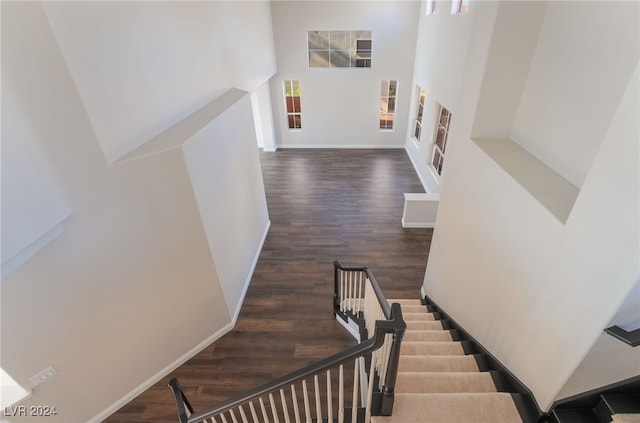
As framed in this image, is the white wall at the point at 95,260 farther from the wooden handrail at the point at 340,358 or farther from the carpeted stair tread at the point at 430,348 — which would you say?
the carpeted stair tread at the point at 430,348

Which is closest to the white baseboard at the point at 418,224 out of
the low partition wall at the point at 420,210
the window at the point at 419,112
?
the low partition wall at the point at 420,210

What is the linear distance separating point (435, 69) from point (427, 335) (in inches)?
247

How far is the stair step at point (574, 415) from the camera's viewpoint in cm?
181

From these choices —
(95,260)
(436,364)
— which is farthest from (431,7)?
(95,260)

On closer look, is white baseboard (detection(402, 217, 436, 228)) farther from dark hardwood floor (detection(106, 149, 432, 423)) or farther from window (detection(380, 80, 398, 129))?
window (detection(380, 80, 398, 129))

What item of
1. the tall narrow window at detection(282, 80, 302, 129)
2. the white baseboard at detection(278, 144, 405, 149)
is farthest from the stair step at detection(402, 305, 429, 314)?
the tall narrow window at detection(282, 80, 302, 129)

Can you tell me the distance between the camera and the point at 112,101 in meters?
2.62

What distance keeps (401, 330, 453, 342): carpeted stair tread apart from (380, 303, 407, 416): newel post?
1531 millimetres

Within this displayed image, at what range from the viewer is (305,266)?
5.66m

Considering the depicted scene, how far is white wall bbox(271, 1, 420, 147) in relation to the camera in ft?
28.6

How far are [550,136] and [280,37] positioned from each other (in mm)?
8646

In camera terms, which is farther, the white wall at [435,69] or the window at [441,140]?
the window at [441,140]

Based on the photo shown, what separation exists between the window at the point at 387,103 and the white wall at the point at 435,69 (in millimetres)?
554

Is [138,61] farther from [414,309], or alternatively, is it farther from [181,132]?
[414,309]
